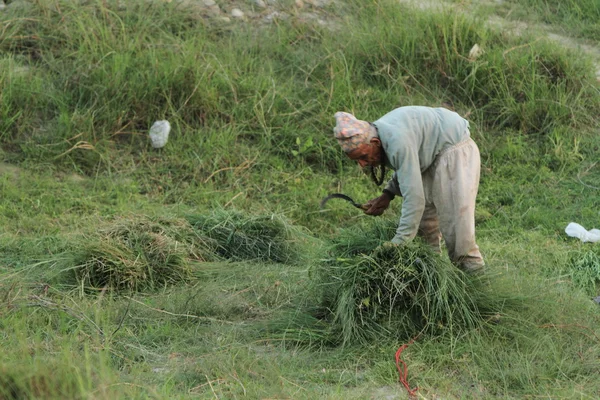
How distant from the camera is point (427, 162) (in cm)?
496

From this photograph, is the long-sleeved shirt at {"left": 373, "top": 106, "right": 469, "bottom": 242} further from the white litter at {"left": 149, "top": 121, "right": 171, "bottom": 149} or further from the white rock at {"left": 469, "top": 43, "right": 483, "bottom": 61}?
the white rock at {"left": 469, "top": 43, "right": 483, "bottom": 61}

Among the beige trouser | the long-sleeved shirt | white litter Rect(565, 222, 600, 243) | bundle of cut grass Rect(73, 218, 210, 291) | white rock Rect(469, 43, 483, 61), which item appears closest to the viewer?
the long-sleeved shirt

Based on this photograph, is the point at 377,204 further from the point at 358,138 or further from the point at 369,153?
the point at 358,138

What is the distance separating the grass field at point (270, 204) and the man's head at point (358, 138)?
531 mm

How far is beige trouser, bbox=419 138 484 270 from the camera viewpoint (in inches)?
195

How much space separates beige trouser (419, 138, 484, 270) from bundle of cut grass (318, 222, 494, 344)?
0.20m

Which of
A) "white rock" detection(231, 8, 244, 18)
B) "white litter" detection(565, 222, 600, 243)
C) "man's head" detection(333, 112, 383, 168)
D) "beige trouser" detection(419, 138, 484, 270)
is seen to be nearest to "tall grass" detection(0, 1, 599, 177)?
"white rock" detection(231, 8, 244, 18)

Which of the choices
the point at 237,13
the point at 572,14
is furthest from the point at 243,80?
the point at 572,14

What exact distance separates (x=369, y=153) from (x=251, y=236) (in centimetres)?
190

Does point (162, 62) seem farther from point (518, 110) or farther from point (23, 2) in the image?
point (518, 110)

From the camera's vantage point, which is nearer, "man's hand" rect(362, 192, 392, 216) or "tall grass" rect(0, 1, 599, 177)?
"man's hand" rect(362, 192, 392, 216)

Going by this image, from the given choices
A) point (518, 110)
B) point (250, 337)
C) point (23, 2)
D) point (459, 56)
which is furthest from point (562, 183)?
point (23, 2)

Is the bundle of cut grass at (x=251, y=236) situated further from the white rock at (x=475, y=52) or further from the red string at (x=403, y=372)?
the white rock at (x=475, y=52)

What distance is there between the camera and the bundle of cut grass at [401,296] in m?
4.77
